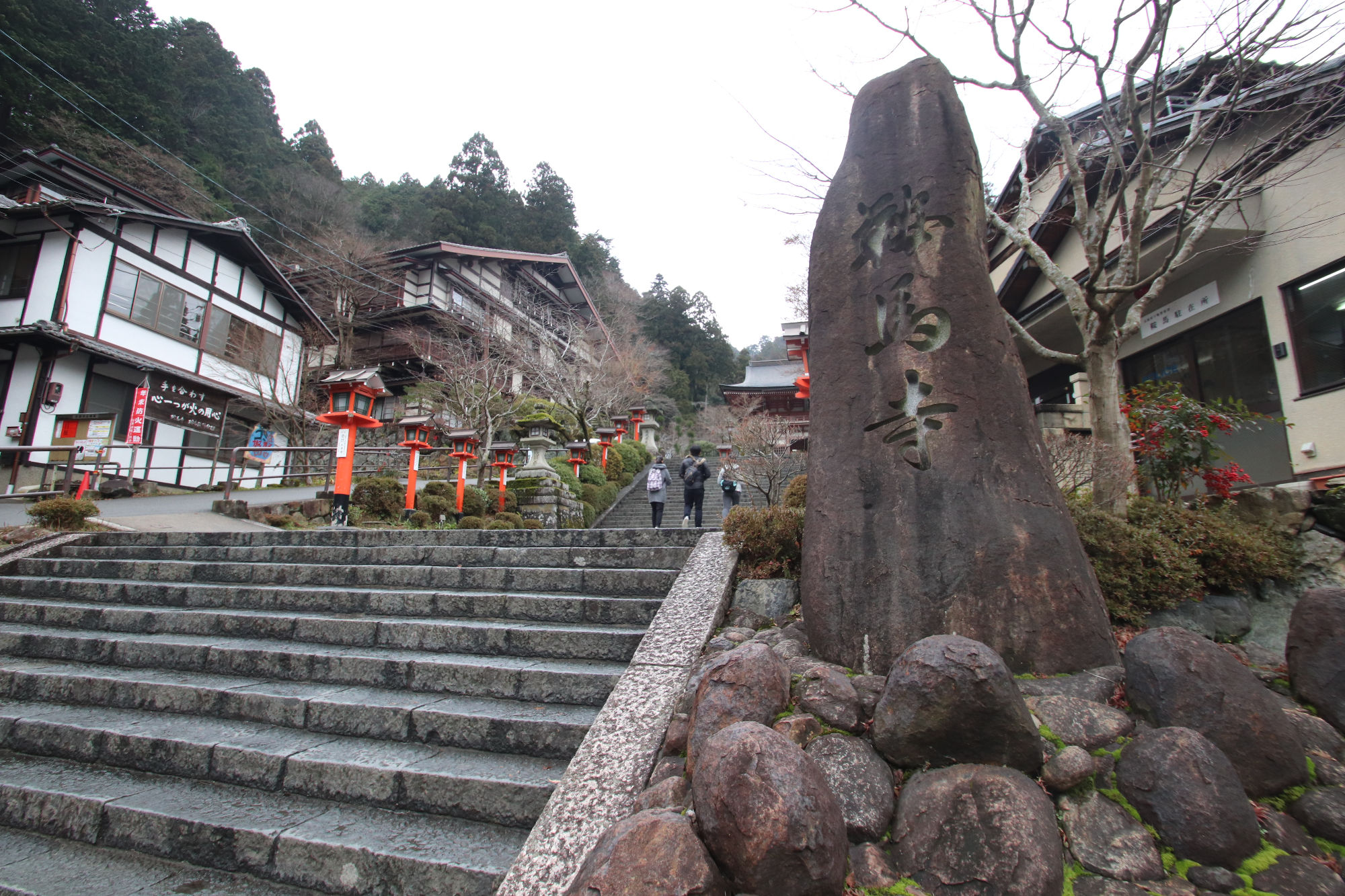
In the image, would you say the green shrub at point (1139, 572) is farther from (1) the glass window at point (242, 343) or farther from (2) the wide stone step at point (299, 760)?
(1) the glass window at point (242, 343)

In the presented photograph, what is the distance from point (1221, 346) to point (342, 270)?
28512mm

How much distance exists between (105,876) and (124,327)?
19559mm

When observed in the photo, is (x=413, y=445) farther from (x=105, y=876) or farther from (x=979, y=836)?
(x=979, y=836)

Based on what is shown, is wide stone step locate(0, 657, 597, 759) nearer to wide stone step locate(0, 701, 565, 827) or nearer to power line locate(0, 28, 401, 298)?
wide stone step locate(0, 701, 565, 827)

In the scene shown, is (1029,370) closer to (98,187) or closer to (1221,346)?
(1221,346)

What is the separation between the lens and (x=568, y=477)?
18000mm

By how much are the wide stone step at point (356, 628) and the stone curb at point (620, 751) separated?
0.44 metres

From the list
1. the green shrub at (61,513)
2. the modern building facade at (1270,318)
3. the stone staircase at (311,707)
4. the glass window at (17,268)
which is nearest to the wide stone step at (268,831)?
the stone staircase at (311,707)

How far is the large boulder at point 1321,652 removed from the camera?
8.12ft

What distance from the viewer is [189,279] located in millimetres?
19359

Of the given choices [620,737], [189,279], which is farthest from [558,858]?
[189,279]

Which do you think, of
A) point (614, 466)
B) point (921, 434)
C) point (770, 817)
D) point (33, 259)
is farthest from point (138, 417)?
point (770, 817)

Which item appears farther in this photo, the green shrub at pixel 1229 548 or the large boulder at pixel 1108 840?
the green shrub at pixel 1229 548

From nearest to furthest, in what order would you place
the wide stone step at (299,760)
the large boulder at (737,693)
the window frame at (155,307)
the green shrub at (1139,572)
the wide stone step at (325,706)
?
1. the large boulder at (737,693)
2. the wide stone step at (299,760)
3. the wide stone step at (325,706)
4. the green shrub at (1139,572)
5. the window frame at (155,307)
